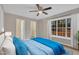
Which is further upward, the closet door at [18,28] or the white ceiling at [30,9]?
the white ceiling at [30,9]

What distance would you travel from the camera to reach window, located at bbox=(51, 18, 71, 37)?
1.73 metres

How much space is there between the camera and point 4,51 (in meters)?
1.64

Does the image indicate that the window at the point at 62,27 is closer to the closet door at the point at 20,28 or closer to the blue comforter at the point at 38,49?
the blue comforter at the point at 38,49

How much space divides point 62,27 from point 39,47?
0.38 metres

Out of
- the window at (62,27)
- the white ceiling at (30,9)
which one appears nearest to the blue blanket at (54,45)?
the window at (62,27)

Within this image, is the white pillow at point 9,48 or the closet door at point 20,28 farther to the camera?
the closet door at point 20,28

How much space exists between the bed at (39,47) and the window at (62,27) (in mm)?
140

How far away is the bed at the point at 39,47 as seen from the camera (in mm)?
1673

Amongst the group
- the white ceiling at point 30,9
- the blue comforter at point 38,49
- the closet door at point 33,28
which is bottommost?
the blue comforter at point 38,49

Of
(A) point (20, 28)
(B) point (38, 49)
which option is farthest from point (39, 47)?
(A) point (20, 28)

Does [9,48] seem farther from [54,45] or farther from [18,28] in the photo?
[54,45]

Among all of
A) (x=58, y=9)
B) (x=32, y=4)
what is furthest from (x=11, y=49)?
(x=58, y=9)

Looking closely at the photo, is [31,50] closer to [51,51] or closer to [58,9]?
[51,51]
